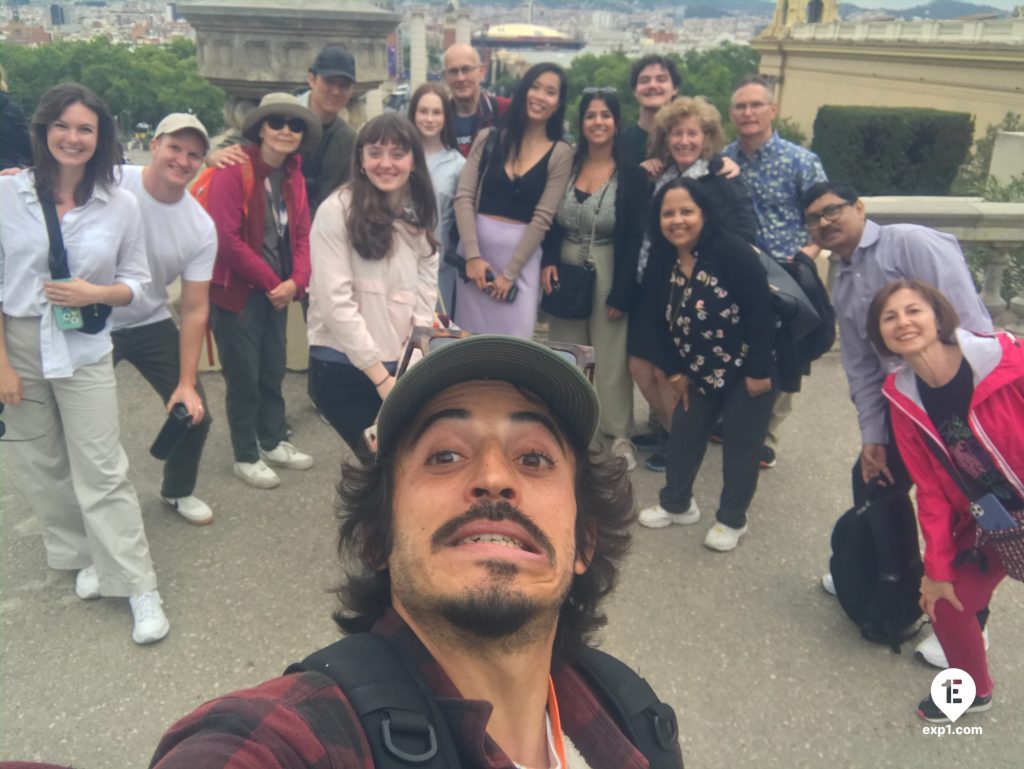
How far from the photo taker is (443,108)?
4.34m

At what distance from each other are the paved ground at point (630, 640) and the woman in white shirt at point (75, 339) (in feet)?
0.70

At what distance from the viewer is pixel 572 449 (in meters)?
1.66

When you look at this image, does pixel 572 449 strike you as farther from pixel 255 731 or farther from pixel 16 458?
pixel 16 458

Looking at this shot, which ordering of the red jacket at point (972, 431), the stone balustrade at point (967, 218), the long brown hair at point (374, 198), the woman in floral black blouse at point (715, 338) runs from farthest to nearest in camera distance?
the stone balustrade at point (967, 218), the woman in floral black blouse at point (715, 338), the long brown hair at point (374, 198), the red jacket at point (972, 431)

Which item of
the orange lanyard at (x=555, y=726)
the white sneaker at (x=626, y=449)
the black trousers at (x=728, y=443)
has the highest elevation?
the orange lanyard at (x=555, y=726)

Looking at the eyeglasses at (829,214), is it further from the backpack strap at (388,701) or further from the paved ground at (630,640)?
the backpack strap at (388,701)

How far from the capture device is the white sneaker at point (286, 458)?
4.39 meters

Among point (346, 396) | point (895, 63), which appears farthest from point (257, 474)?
point (895, 63)

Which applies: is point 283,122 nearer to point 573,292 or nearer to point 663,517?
point 573,292

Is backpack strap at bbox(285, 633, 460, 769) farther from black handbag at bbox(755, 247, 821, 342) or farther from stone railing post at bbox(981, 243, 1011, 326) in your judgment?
stone railing post at bbox(981, 243, 1011, 326)

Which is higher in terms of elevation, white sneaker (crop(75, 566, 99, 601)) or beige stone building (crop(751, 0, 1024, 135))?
beige stone building (crop(751, 0, 1024, 135))

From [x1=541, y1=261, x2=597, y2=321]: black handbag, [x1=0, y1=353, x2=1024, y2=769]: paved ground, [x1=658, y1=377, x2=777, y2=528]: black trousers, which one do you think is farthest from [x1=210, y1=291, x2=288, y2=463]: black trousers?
[x1=658, y1=377, x2=777, y2=528]: black trousers

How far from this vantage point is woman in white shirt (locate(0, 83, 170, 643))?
2.86 metres

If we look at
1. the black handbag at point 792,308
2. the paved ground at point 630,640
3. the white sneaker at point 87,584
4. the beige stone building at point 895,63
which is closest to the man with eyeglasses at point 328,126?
the paved ground at point 630,640
